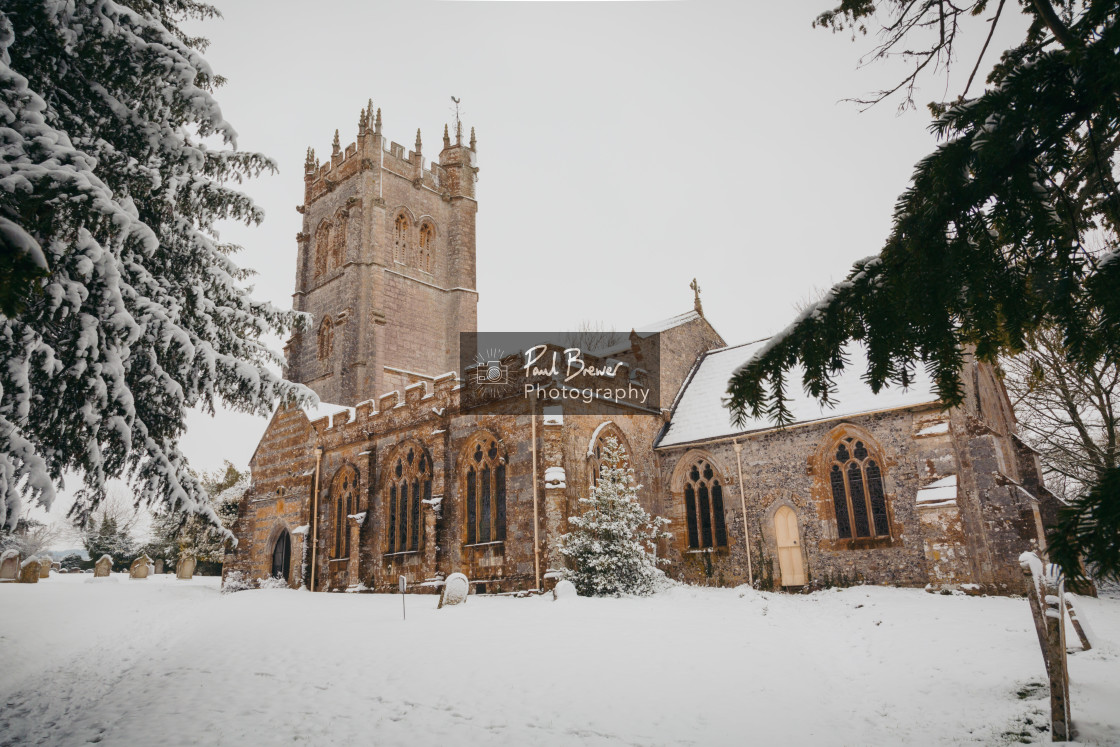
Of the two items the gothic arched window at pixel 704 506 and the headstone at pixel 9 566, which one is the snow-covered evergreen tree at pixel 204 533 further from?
the gothic arched window at pixel 704 506

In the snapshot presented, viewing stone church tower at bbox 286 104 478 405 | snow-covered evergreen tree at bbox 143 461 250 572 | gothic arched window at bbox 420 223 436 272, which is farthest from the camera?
gothic arched window at bbox 420 223 436 272

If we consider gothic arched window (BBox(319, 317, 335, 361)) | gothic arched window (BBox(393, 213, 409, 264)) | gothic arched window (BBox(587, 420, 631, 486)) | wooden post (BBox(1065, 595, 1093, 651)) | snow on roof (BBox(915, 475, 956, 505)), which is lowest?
wooden post (BBox(1065, 595, 1093, 651))

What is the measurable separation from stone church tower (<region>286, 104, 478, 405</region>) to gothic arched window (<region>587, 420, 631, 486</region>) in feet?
47.6

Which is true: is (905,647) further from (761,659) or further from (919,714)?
(919,714)

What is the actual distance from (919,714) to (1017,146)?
6.33m

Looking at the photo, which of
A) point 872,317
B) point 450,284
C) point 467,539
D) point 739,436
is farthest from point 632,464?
point 450,284

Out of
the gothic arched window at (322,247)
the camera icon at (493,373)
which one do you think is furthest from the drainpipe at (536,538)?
the gothic arched window at (322,247)

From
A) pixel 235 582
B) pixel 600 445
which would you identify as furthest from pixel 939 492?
pixel 235 582

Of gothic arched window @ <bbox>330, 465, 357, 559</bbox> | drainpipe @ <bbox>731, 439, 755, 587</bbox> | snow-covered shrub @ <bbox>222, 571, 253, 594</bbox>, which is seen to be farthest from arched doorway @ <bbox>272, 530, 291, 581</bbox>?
drainpipe @ <bbox>731, 439, 755, 587</bbox>

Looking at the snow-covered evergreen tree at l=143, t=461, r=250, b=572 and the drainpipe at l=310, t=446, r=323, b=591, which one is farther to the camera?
the snow-covered evergreen tree at l=143, t=461, r=250, b=572

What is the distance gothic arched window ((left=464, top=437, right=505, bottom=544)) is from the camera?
59.2 ft

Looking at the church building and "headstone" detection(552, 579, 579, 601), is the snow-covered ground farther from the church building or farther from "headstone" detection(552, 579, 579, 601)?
the church building

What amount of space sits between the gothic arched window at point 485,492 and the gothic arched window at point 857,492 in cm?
892

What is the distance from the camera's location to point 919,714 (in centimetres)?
705
